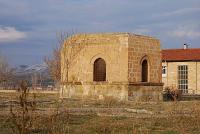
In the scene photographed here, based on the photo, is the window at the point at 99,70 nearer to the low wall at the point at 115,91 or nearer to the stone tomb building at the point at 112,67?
the stone tomb building at the point at 112,67

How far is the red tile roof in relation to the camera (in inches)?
1740

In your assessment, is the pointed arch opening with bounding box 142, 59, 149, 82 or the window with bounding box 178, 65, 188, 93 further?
the window with bounding box 178, 65, 188, 93

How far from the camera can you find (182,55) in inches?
1786

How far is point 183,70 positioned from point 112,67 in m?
17.8

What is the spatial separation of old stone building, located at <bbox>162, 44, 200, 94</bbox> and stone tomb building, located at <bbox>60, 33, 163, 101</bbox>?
1347 centimetres

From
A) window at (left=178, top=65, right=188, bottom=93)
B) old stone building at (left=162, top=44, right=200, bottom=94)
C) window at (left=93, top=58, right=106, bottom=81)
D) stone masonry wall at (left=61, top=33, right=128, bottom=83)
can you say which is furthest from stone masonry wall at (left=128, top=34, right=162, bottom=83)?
window at (left=178, top=65, right=188, bottom=93)

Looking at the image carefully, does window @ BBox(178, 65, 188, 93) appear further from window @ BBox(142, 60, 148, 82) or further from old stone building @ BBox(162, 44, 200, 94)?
window @ BBox(142, 60, 148, 82)

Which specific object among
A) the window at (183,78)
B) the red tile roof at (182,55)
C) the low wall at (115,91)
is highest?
the red tile roof at (182,55)

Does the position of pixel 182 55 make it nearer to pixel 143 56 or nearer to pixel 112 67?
pixel 143 56

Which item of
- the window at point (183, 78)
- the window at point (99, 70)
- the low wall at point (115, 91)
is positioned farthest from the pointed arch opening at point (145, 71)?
the window at point (183, 78)

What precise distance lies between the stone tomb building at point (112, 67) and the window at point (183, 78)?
551 inches

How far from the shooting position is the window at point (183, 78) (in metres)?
44.5

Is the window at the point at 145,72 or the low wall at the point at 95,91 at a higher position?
the window at the point at 145,72

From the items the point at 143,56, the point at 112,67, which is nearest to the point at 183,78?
the point at 143,56
